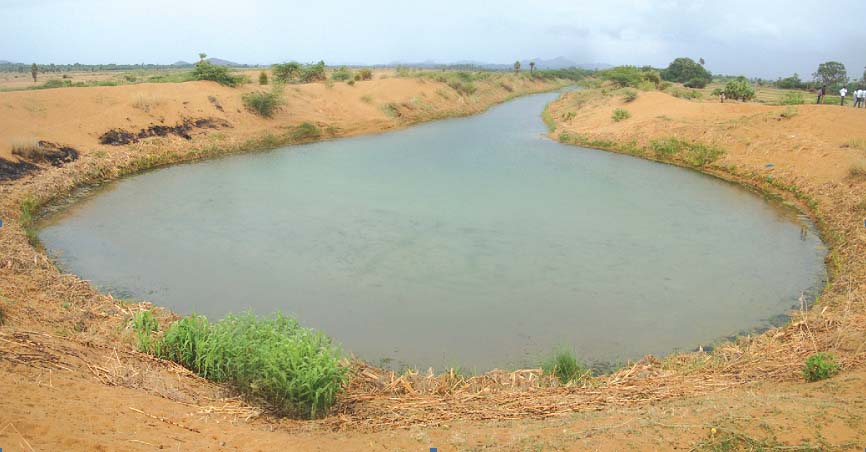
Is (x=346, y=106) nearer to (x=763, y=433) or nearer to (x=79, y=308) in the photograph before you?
(x=79, y=308)

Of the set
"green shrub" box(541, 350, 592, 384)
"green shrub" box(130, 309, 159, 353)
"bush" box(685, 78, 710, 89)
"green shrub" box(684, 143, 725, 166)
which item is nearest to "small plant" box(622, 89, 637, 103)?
"green shrub" box(684, 143, 725, 166)

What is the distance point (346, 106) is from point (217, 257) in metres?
17.0

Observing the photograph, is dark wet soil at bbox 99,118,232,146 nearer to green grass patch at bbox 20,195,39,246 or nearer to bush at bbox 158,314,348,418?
green grass patch at bbox 20,195,39,246

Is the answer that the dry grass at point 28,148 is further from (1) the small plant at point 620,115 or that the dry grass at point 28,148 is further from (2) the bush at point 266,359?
(1) the small plant at point 620,115

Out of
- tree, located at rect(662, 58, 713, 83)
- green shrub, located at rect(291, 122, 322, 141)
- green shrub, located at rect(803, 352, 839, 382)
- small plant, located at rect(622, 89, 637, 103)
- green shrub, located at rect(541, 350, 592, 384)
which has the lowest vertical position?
green shrub, located at rect(541, 350, 592, 384)

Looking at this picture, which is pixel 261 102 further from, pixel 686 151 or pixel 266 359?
pixel 266 359

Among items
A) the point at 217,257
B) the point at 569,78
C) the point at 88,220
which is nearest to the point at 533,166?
the point at 217,257

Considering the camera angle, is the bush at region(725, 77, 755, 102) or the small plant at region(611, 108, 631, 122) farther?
the bush at region(725, 77, 755, 102)

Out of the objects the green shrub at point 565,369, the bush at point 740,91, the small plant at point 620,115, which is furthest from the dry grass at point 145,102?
the bush at point 740,91

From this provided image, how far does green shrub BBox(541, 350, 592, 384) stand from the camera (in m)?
5.43

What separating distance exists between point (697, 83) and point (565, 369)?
47620 mm

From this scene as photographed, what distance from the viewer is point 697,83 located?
4566cm

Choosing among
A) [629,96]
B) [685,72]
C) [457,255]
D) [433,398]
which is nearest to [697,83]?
[685,72]

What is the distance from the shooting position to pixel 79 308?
612cm
